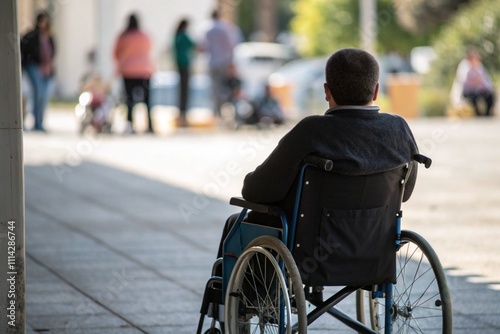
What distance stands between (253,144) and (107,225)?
27.3 ft

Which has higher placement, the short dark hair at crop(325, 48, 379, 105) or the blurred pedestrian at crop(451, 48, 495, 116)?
the short dark hair at crop(325, 48, 379, 105)

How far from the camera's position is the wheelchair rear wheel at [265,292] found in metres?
4.59

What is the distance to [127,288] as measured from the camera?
287 inches

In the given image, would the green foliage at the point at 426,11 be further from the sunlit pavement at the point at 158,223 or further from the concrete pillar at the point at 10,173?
the concrete pillar at the point at 10,173

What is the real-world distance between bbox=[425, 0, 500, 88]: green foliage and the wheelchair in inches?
901

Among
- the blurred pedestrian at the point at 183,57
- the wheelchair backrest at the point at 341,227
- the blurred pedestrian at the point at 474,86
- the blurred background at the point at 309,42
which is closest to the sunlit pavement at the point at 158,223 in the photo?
the wheelchair backrest at the point at 341,227

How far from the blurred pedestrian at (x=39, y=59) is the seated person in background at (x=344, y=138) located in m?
14.9

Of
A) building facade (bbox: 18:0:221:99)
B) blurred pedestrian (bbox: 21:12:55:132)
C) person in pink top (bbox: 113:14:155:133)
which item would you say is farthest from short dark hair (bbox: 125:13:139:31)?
building facade (bbox: 18:0:221:99)

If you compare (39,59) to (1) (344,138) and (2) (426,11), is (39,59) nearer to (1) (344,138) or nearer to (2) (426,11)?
(1) (344,138)

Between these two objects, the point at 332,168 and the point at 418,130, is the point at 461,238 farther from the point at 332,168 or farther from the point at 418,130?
the point at 418,130

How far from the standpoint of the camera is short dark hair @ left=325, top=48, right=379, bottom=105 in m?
4.82

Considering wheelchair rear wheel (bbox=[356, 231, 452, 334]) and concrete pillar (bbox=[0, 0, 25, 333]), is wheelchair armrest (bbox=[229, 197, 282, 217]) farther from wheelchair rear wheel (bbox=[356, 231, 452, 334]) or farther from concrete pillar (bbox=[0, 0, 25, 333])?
concrete pillar (bbox=[0, 0, 25, 333])

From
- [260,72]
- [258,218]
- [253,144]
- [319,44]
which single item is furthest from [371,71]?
[319,44]

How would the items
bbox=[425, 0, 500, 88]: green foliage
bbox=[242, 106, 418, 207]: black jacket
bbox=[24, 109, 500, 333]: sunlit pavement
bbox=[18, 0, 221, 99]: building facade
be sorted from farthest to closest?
1. bbox=[18, 0, 221, 99]: building facade
2. bbox=[425, 0, 500, 88]: green foliage
3. bbox=[24, 109, 500, 333]: sunlit pavement
4. bbox=[242, 106, 418, 207]: black jacket
